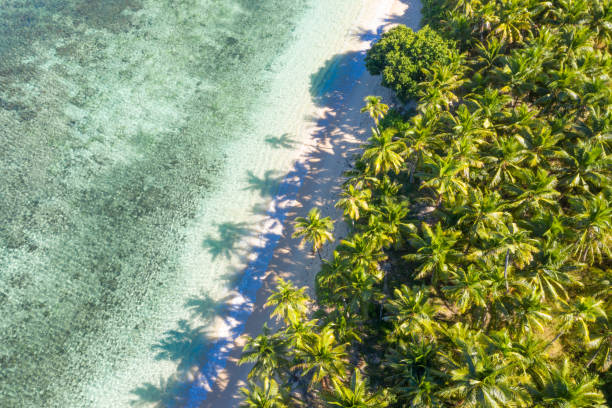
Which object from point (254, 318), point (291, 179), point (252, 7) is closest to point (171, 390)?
point (254, 318)

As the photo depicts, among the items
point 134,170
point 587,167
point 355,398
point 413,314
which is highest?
point 587,167

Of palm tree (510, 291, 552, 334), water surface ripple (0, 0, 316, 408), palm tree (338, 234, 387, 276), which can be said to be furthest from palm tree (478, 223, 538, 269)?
water surface ripple (0, 0, 316, 408)

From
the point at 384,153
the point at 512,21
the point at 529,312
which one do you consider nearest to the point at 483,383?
the point at 529,312

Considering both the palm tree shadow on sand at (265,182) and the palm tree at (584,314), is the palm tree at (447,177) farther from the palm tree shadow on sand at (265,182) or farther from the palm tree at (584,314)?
the palm tree shadow on sand at (265,182)

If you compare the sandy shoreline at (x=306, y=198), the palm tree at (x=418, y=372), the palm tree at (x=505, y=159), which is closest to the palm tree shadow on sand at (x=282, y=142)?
the sandy shoreline at (x=306, y=198)

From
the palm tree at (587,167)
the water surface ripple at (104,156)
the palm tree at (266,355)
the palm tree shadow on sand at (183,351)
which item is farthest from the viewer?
the water surface ripple at (104,156)

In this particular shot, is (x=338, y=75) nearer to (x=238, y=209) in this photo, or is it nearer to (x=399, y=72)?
(x=399, y=72)

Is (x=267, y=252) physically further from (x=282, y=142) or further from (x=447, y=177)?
(x=447, y=177)
